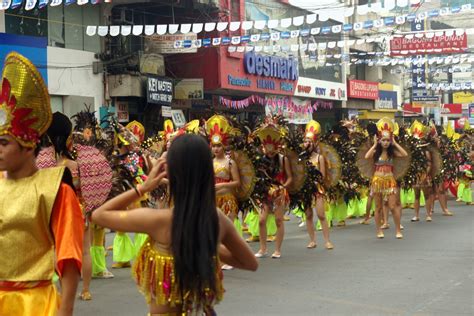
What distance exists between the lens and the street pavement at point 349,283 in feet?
25.4

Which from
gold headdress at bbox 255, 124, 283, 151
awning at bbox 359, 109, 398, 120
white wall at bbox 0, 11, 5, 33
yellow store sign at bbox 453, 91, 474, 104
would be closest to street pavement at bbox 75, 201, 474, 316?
gold headdress at bbox 255, 124, 283, 151

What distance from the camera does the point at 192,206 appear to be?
3.39 meters

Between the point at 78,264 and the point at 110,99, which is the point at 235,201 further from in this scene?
the point at 110,99

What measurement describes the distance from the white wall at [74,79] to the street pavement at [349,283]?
10.5 metres

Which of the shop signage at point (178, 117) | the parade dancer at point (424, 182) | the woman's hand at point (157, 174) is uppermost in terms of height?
the shop signage at point (178, 117)

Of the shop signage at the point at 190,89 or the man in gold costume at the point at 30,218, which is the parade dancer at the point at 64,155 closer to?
the man in gold costume at the point at 30,218

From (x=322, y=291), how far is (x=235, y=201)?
212cm

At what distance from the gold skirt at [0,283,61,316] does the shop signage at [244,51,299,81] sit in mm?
25517

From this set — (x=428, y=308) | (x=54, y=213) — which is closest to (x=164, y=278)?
(x=54, y=213)

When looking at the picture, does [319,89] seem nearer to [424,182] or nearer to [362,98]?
[362,98]

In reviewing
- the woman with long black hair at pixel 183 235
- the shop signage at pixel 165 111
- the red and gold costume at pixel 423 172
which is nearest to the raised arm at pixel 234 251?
the woman with long black hair at pixel 183 235

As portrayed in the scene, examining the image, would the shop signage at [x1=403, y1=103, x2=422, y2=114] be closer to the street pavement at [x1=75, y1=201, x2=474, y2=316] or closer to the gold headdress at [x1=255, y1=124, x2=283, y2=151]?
the street pavement at [x1=75, y1=201, x2=474, y2=316]

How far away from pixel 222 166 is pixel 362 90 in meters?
32.6

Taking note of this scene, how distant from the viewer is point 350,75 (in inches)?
1740
